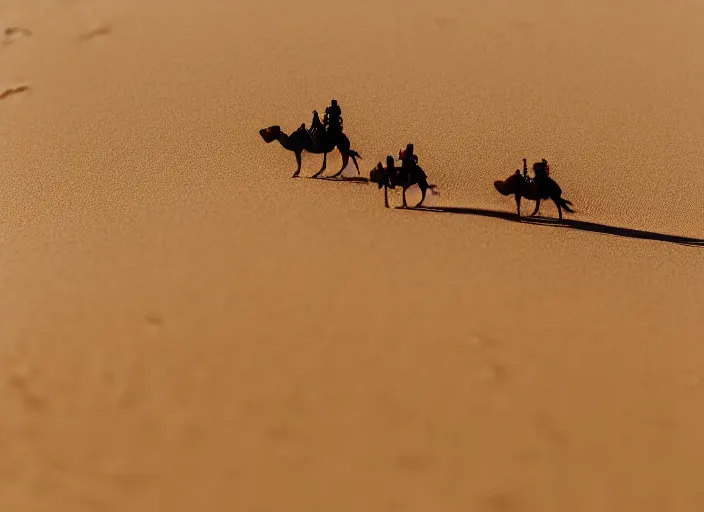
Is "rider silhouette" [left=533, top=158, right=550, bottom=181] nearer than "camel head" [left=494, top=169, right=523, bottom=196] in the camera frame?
Yes

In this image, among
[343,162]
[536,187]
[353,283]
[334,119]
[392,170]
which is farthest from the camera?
[343,162]

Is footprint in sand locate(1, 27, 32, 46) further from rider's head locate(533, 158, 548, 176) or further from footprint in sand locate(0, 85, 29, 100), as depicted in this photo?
rider's head locate(533, 158, 548, 176)

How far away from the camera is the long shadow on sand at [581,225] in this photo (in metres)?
8.80

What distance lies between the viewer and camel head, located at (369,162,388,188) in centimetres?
938

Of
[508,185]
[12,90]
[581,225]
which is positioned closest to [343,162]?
[508,185]

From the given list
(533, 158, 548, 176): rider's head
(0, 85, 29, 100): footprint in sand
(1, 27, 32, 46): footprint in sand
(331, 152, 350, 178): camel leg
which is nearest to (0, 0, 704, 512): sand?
(0, 85, 29, 100): footprint in sand

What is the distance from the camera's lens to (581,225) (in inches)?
357

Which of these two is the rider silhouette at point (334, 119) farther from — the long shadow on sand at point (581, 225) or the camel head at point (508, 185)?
the camel head at point (508, 185)

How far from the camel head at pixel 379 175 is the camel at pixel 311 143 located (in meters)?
0.75

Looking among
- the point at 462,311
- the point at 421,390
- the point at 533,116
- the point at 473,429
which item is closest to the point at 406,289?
the point at 462,311

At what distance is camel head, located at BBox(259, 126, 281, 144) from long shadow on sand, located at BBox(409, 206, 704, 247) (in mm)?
2172

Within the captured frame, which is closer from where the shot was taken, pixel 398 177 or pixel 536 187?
pixel 536 187

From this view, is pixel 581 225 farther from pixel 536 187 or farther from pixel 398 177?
pixel 398 177

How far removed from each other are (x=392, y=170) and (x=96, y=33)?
24.6ft
